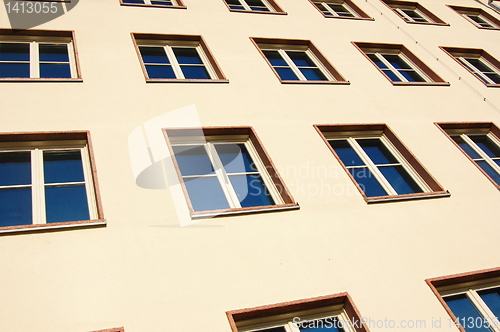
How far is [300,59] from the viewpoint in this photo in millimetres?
11320

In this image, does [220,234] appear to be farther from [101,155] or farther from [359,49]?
[359,49]

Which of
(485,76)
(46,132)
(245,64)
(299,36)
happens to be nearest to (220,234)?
(46,132)

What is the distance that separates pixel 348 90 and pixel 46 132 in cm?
579

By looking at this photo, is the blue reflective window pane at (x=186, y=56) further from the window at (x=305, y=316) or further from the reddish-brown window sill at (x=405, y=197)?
the window at (x=305, y=316)

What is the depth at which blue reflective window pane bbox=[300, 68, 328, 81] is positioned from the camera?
1059cm

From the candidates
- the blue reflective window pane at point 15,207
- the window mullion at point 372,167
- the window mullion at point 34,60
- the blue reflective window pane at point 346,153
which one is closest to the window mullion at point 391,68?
the window mullion at point 372,167

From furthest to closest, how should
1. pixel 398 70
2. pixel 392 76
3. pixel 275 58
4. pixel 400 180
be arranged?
pixel 398 70, pixel 392 76, pixel 275 58, pixel 400 180

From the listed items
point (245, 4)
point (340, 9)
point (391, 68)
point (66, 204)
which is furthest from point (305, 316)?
point (340, 9)

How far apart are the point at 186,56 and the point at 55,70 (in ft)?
8.84

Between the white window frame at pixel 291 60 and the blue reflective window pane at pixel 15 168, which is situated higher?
the white window frame at pixel 291 60

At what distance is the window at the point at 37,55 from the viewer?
8.64 metres

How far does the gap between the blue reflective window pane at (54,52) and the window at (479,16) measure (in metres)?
12.6

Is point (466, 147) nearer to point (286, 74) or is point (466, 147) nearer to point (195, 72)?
point (286, 74)

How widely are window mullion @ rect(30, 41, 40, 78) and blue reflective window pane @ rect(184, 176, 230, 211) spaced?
3576mm
